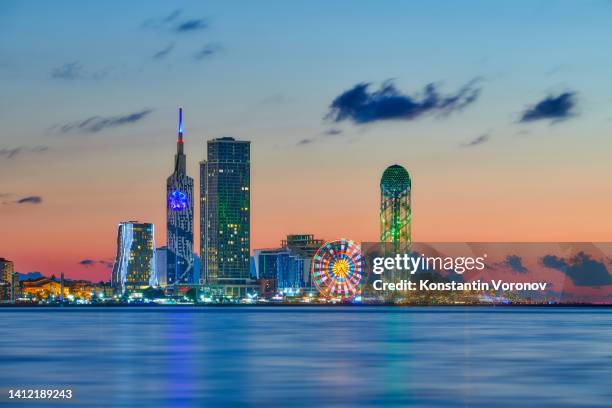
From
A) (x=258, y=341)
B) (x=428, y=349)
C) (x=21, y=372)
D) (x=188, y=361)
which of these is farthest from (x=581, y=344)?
(x=21, y=372)

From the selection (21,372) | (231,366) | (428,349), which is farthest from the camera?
(428,349)

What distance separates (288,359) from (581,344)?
3161 centimetres

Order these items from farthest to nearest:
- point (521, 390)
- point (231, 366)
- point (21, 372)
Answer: point (231, 366) < point (21, 372) < point (521, 390)

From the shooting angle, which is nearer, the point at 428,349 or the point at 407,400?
the point at 407,400

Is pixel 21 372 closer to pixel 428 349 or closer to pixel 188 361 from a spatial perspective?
pixel 188 361

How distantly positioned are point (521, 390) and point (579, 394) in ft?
8.71

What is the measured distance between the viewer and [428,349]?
83938mm

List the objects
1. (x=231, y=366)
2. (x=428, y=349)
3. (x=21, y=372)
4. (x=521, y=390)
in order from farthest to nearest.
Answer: (x=428, y=349), (x=231, y=366), (x=21, y=372), (x=521, y=390)

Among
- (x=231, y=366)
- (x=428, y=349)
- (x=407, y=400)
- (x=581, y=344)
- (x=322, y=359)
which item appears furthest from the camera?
(x=581, y=344)

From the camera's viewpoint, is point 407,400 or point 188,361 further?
point 188,361

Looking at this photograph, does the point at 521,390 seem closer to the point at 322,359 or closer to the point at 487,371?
the point at 487,371

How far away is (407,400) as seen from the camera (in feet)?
157

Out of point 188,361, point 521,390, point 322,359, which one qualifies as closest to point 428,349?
point 322,359

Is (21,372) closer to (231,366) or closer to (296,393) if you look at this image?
(231,366)
